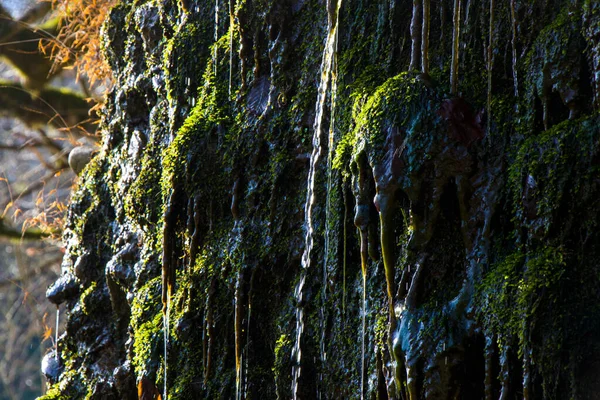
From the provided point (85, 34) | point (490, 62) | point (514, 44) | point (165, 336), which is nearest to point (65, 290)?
point (165, 336)

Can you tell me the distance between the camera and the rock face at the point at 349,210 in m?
2.63

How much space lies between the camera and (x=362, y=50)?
3555 mm

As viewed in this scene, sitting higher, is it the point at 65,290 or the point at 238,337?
the point at 65,290

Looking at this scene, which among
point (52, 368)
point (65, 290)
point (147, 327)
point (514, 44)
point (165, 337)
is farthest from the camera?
point (65, 290)

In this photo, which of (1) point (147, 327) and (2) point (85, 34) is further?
(2) point (85, 34)

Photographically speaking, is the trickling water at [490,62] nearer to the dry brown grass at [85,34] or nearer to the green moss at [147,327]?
the green moss at [147,327]

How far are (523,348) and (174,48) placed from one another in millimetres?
2987

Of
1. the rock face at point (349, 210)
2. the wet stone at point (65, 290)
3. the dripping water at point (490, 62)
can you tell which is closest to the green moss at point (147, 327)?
the rock face at point (349, 210)

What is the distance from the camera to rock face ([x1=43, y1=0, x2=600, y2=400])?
2.63m

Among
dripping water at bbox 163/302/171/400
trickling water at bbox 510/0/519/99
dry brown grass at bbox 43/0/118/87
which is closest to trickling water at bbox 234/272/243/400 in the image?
dripping water at bbox 163/302/171/400

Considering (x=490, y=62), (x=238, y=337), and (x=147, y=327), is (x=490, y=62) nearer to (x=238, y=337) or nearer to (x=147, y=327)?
(x=238, y=337)

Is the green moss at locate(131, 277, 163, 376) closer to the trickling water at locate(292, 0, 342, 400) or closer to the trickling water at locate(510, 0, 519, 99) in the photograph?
the trickling water at locate(292, 0, 342, 400)

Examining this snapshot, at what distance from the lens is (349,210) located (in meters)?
3.34

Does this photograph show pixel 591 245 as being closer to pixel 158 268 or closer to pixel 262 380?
pixel 262 380
